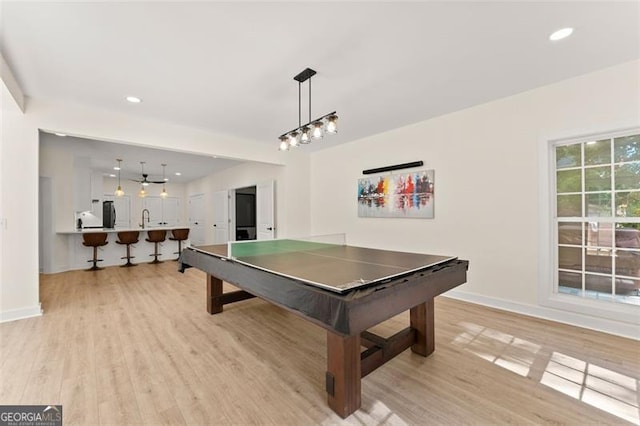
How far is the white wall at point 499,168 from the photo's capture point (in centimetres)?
272

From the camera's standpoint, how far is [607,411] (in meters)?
1.64

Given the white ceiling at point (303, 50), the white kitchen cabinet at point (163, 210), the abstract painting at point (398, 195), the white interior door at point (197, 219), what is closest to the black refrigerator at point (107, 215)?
the white kitchen cabinet at point (163, 210)

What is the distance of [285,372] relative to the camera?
2.08 m

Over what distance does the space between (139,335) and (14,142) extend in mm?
2697

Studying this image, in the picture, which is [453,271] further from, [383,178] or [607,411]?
[383,178]

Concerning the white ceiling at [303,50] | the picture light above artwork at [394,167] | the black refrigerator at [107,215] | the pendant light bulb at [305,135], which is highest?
the white ceiling at [303,50]

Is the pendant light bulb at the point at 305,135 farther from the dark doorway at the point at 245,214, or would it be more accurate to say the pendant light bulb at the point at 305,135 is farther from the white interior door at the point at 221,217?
the dark doorway at the point at 245,214

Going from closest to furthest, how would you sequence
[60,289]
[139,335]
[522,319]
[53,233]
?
[139,335]
[522,319]
[60,289]
[53,233]

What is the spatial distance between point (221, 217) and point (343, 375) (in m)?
6.85

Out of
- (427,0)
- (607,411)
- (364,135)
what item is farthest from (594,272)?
(364,135)

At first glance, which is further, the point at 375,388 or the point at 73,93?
the point at 73,93

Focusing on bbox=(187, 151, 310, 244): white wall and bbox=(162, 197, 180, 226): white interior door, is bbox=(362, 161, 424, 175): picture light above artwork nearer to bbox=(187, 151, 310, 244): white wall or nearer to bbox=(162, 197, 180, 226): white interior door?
bbox=(187, 151, 310, 244): white wall

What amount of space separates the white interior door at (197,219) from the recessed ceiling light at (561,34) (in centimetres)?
904

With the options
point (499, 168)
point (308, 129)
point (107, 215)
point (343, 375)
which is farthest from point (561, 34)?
point (107, 215)
